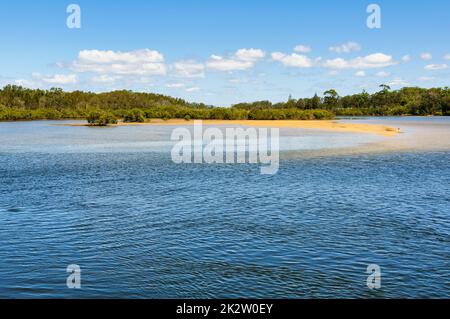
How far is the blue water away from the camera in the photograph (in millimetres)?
16609

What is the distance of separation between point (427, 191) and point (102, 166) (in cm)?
2907

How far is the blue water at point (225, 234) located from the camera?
16.6m

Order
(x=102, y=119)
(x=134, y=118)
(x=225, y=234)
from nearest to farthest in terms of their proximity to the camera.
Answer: (x=225, y=234) → (x=102, y=119) → (x=134, y=118)

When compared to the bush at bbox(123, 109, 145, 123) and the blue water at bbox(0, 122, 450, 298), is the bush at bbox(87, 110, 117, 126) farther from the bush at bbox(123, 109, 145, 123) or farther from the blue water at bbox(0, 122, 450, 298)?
the blue water at bbox(0, 122, 450, 298)

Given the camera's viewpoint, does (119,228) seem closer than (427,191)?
Yes

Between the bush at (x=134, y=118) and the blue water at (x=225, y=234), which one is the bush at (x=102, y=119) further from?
the blue water at (x=225, y=234)

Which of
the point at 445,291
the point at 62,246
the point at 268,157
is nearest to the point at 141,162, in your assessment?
the point at 268,157

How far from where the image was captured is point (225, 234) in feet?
73.5

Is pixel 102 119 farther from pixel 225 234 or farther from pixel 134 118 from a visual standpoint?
pixel 225 234

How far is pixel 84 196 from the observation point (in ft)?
104

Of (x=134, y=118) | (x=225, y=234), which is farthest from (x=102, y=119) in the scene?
(x=225, y=234)
